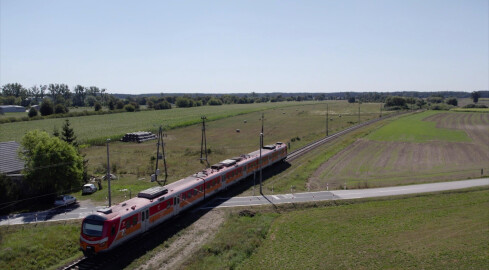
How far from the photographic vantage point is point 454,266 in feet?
77.3

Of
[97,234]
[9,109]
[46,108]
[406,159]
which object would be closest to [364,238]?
[97,234]

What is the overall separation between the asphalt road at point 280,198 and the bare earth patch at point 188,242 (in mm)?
3449

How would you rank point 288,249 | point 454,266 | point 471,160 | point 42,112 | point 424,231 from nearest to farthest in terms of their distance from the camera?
point 454,266 < point 288,249 < point 424,231 < point 471,160 < point 42,112

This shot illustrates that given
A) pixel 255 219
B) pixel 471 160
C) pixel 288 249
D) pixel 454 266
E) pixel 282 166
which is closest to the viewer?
pixel 454 266

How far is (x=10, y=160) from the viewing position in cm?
3919

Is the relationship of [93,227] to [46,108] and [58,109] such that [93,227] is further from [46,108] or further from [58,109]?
[58,109]

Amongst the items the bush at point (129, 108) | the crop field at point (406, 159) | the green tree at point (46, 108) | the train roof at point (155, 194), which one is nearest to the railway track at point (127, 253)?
the train roof at point (155, 194)

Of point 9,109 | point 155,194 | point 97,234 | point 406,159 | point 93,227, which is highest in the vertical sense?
point 9,109

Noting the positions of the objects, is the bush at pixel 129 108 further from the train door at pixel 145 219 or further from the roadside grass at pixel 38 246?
the train door at pixel 145 219

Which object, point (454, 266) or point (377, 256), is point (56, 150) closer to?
Answer: point (377, 256)

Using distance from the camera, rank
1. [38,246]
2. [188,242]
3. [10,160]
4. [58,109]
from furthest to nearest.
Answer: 1. [58,109]
2. [10,160]
3. [188,242]
4. [38,246]

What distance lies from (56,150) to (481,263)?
129ft

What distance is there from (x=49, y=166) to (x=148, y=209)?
16217mm

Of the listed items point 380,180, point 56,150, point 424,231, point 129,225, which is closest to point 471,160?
point 380,180
